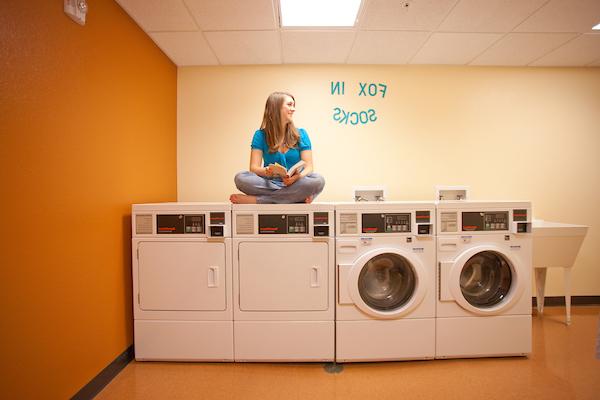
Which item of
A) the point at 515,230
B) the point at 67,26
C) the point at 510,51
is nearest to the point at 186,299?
the point at 67,26

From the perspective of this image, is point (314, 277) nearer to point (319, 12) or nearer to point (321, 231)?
point (321, 231)

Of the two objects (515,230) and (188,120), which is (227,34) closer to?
(188,120)

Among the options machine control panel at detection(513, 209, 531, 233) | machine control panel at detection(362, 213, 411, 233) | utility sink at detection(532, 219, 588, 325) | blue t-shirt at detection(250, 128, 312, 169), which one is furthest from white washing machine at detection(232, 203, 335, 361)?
utility sink at detection(532, 219, 588, 325)

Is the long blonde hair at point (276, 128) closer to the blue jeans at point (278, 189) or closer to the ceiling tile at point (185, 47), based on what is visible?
the blue jeans at point (278, 189)

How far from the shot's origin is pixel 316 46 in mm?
2436

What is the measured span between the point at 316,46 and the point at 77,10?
1629 millimetres

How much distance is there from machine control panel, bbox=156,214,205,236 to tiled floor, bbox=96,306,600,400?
0.88 metres

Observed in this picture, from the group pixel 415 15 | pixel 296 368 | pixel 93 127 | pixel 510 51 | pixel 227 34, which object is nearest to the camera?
pixel 93 127

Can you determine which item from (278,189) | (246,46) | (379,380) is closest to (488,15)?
(246,46)

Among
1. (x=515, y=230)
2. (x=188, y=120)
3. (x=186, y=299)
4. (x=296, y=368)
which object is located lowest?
(x=296, y=368)

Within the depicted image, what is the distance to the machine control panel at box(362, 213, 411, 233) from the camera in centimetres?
187

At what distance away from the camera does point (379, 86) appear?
2807 millimetres

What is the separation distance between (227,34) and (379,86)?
57.6 inches

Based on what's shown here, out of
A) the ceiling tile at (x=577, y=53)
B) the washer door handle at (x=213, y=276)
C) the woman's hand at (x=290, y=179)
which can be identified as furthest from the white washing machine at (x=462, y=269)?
the ceiling tile at (x=577, y=53)
